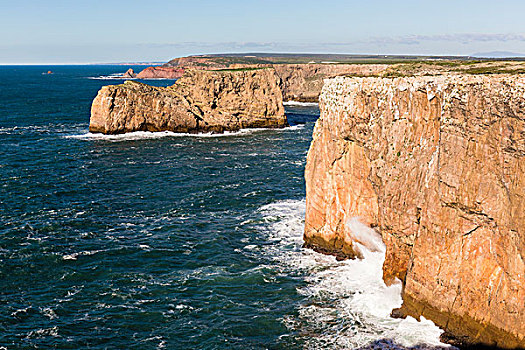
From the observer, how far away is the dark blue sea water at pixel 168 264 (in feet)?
89.2

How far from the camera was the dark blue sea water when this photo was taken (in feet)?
89.2

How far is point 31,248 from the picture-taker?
38469 mm

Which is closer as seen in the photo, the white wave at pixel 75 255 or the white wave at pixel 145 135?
the white wave at pixel 75 255

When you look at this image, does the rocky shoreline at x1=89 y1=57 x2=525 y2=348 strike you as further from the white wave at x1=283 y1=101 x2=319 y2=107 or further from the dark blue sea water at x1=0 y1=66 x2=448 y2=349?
the white wave at x1=283 y1=101 x2=319 y2=107

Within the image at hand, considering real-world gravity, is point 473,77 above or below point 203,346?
above

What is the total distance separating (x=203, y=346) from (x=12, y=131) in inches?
3378

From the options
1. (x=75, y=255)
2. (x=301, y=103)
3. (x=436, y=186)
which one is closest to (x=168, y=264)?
(x=75, y=255)

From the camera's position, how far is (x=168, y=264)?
36469 millimetres

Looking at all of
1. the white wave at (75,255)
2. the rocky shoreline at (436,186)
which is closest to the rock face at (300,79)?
the rocky shoreline at (436,186)

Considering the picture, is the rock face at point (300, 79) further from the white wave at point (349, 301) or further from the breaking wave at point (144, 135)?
the white wave at point (349, 301)

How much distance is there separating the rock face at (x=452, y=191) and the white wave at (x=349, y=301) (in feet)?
4.58

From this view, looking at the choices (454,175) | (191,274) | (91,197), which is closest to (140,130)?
(91,197)

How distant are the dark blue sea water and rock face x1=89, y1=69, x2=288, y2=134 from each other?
24.1m

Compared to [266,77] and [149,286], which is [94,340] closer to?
[149,286]
